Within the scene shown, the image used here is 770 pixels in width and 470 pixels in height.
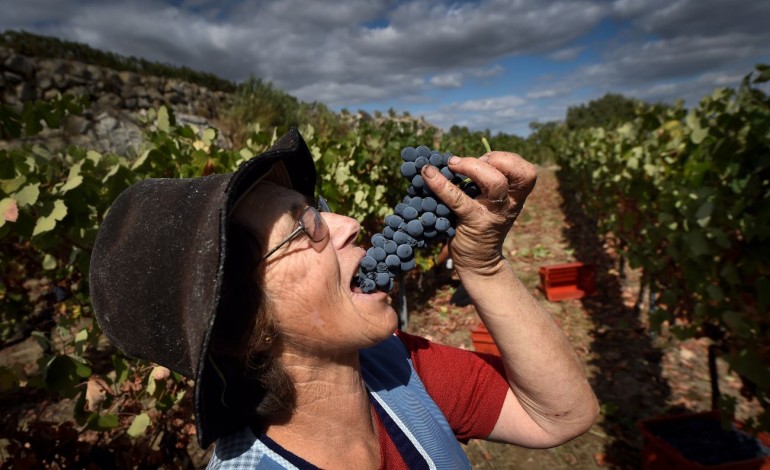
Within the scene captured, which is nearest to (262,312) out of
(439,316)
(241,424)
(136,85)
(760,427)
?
(241,424)

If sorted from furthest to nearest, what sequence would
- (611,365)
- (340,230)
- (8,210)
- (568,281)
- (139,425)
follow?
(568,281)
(611,365)
(139,425)
(8,210)
(340,230)

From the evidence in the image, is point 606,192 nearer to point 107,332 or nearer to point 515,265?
point 515,265

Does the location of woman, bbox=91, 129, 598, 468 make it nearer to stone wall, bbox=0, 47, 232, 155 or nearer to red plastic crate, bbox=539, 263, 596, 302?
red plastic crate, bbox=539, 263, 596, 302

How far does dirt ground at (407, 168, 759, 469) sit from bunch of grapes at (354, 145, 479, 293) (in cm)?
342

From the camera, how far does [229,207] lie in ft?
3.52

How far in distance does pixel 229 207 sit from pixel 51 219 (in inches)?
78.0

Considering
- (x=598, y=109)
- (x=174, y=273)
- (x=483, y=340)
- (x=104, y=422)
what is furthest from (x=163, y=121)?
(x=598, y=109)

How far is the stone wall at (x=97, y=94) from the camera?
1185 cm

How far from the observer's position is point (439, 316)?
7.09 m

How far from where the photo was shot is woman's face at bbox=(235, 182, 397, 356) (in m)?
1.30

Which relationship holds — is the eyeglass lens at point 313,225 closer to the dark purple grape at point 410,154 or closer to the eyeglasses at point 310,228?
the eyeglasses at point 310,228

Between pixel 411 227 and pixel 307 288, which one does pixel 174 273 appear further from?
pixel 411 227

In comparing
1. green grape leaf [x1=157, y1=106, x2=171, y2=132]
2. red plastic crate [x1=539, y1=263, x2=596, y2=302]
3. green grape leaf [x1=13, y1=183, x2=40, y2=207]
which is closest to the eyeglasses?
green grape leaf [x1=13, y1=183, x2=40, y2=207]

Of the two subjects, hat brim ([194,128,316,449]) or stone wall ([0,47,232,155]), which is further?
stone wall ([0,47,232,155])
